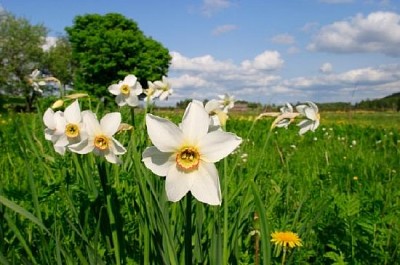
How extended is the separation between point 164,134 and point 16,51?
51.8 meters

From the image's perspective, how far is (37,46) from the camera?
49062 millimetres

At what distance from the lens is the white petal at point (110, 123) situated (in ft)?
5.32

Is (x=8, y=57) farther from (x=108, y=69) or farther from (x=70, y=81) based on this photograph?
(x=108, y=69)

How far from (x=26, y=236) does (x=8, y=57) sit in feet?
166

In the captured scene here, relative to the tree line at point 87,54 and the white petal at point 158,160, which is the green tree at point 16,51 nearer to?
the tree line at point 87,54

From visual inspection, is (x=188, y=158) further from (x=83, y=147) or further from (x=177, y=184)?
(x=83, y=147)

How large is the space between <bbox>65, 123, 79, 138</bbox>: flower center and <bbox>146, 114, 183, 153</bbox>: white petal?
65cm

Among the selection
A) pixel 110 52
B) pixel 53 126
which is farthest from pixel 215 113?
pixel 110 52

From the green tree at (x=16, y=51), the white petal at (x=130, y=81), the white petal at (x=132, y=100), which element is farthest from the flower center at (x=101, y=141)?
the green tree at (x=16, y=51)

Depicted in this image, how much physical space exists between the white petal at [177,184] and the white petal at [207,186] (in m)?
0.02

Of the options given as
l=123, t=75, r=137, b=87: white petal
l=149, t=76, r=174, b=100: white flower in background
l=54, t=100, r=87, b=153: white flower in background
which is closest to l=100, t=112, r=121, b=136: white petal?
l=54, t=100, r=87, b=153: white flower in background

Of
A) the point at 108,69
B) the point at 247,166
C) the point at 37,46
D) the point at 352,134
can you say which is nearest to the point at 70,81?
the point at 37,46

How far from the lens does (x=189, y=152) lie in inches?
48.2

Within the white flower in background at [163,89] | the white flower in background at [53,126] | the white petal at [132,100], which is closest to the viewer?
the white flower in background at [53,126]
